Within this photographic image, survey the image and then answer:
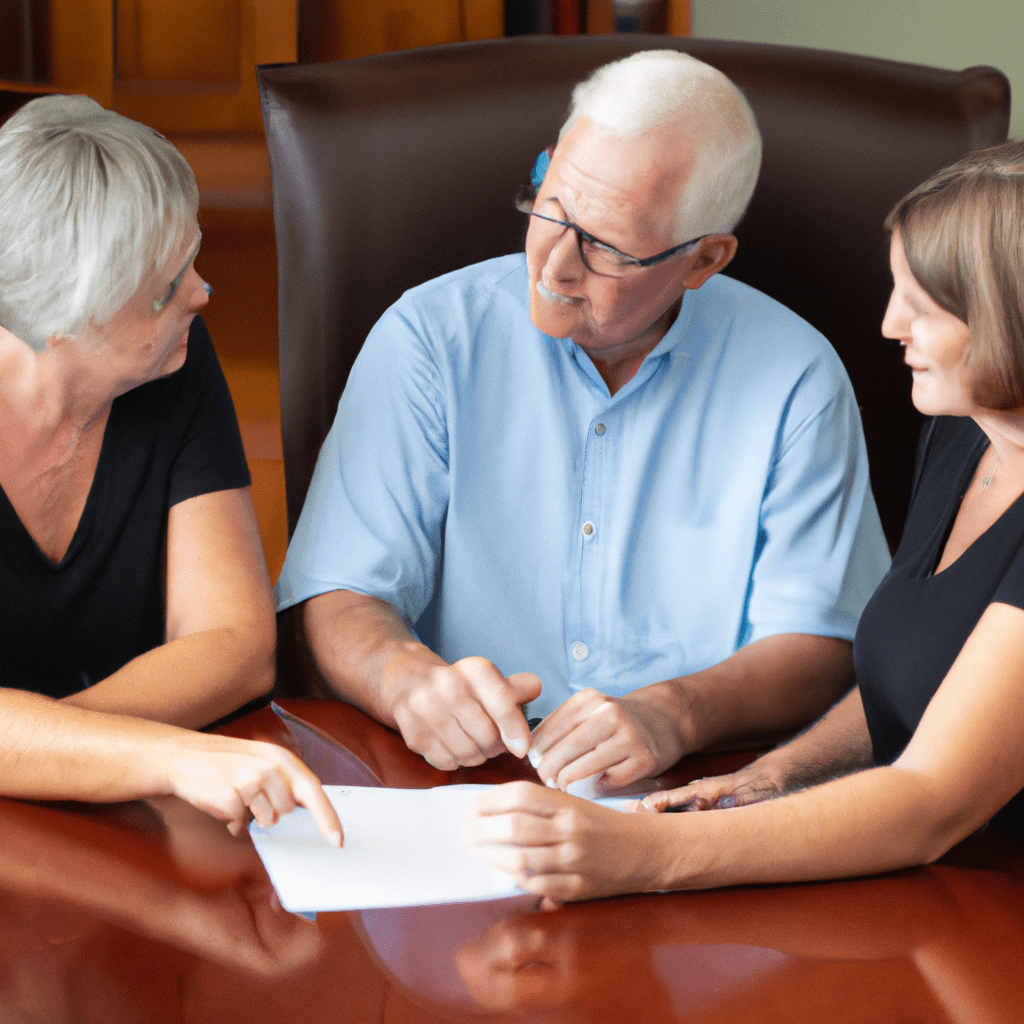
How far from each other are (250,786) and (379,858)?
0.36ft

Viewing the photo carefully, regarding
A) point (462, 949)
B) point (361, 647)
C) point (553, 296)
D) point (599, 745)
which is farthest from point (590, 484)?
point (462, 949)

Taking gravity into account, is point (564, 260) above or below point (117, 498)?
above

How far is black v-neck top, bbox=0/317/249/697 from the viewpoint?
1.25m

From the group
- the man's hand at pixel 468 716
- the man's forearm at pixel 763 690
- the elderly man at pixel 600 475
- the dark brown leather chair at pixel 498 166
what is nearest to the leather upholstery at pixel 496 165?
the dark brown leather chair at pixel 498 166

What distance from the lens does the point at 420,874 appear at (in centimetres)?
85

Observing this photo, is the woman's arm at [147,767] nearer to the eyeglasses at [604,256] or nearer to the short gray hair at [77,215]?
the short gray hair at [77,215]

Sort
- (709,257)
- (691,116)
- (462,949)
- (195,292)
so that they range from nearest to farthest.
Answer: (462,949) → (195,292) → (691,116) → (709,257)

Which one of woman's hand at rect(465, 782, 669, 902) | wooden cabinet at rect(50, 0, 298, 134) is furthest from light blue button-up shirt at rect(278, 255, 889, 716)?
wooden cabinet at rect(50, 0, 298, 134)

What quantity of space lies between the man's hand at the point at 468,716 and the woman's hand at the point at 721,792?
5.3 inches

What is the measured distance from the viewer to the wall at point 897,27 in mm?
2150

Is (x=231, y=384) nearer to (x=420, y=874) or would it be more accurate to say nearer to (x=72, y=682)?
(x=72, y=682)

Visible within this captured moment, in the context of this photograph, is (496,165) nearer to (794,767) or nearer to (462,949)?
(794,767)

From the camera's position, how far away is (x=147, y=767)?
3.00 ft

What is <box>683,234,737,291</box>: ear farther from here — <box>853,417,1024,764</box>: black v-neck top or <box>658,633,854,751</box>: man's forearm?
<box>658,633,854,751</box>: man's forearm
